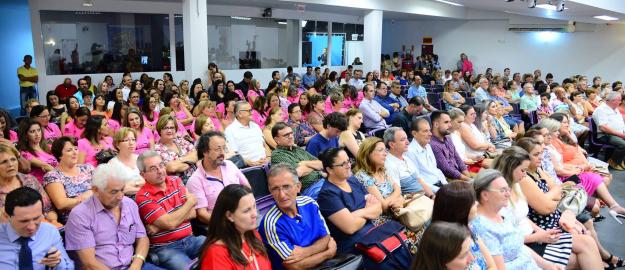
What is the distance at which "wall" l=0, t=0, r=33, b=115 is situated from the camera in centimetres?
1223

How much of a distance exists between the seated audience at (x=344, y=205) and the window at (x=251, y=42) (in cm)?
998

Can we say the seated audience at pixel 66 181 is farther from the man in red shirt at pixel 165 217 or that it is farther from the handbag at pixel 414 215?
the handbag at pixel 414 215

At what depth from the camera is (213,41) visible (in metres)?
Result: 12.7

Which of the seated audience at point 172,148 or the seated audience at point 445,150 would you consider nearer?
the seated audience at point 172,148

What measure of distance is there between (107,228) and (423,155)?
9.24 feet

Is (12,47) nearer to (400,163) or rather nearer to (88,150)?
(88,150)

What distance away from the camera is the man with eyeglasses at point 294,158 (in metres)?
4.17

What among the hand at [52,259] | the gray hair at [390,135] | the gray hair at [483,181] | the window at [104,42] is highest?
the window at [104,42]

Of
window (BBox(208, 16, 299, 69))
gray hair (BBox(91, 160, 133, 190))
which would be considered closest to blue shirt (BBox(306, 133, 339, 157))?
gray hair (BBox(91, 160, 133, 190))

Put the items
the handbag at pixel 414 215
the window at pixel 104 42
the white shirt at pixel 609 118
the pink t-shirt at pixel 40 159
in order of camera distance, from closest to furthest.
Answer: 1. the handbag at pixel 414 215
2. the pink t-shirt at pixel 40 159
3. the white shirt at pixel 609 118
4. the window at pixel 104 42

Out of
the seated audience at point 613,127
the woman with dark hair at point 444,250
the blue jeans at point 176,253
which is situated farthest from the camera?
the seated audience at point 613,127

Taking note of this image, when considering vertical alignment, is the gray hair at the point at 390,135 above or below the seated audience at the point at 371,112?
above

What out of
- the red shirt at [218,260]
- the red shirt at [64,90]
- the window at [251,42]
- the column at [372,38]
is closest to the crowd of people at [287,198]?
the red shirt at [218,260]

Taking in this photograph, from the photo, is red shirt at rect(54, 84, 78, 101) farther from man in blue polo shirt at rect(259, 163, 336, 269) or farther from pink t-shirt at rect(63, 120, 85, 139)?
man in blue polo shirt at rect(259, 163, 336, 269)
